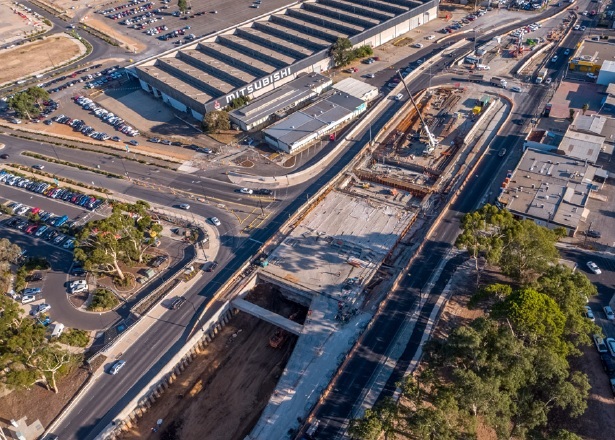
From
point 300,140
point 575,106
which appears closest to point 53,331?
point 300,140

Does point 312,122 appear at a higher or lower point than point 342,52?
lower

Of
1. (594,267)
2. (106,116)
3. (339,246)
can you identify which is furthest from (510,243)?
(106,116)

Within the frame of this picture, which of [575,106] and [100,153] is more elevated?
[575,106]

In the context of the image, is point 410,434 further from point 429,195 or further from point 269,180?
point 269,180

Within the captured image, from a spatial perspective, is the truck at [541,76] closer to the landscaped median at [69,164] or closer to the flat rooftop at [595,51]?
the flat rooftop at [595,51]

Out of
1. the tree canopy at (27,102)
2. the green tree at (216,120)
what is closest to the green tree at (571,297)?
the green tree at (216,120)

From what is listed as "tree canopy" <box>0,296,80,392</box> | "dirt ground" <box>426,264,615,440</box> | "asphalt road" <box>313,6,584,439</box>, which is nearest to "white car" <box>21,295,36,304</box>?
"tree canopy" <box>0,296,80,392</box>

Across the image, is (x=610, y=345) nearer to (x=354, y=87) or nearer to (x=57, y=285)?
(x=57, y=285)
